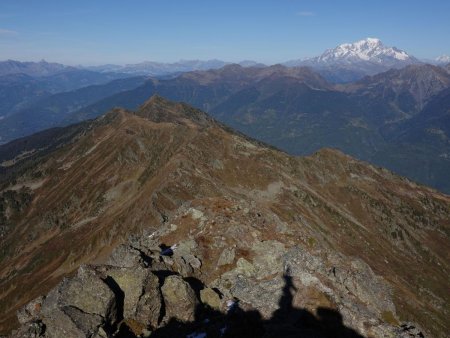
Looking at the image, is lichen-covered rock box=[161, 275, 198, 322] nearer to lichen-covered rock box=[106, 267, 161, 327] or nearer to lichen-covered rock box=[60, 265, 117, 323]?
lichen-covered rock box=[106, 267, 161, 327]

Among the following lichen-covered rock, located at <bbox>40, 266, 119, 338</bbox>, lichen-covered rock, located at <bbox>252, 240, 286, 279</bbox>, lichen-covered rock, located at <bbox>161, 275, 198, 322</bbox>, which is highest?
lichen-covered rock, located at <bbox>40, 266, 119, 338</bbox>

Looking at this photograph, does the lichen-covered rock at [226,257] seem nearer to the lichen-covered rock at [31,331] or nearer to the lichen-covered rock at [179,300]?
the lichen-covered rock at [179,300]

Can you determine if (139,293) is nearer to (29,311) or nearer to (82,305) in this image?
(82,305)

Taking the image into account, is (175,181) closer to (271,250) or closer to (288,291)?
(271,250)

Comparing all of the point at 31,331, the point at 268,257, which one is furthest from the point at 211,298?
the point at 31,331

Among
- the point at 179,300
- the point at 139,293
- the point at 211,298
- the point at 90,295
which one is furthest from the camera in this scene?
the point at 211,298

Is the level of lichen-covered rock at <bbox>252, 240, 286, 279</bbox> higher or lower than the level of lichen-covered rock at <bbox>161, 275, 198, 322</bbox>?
lower

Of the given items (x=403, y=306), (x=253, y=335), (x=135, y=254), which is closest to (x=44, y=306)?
(x=135, y=254)

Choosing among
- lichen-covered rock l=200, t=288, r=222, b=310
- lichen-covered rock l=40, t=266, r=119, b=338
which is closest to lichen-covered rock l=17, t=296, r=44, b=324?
lichen-covered rock l=40, t=266, r=119, b=338
